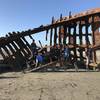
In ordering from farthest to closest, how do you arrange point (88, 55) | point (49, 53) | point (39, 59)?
point (49, 53) < point (39, 59) < point (88, 55)

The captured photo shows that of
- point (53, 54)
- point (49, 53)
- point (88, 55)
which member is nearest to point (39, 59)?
point (49, 53)

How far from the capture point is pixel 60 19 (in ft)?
62.5

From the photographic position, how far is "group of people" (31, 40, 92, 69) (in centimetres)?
1734

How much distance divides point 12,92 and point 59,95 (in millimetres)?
1498

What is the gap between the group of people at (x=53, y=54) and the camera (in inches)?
683

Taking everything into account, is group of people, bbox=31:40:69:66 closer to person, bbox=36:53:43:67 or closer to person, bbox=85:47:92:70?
person, bbox=36:53:43:67

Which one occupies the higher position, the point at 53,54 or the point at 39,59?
the point at 53,54

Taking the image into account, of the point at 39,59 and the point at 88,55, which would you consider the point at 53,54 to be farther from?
the point at 88,55

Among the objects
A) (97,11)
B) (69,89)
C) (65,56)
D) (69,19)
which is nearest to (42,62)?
(65,56)

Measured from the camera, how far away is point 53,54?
18.4m

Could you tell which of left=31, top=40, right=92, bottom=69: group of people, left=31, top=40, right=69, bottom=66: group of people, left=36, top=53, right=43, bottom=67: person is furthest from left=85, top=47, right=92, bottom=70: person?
left=36, top=53, right=43, bottom=67: person

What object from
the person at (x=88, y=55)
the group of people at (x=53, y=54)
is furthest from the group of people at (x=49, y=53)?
the person at (x=88, y=55)

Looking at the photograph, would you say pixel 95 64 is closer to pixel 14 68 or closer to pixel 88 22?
pixel 88 22

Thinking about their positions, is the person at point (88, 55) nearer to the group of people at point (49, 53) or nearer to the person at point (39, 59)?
the group of people at point (49, 53)
